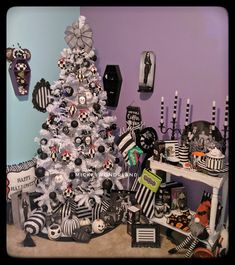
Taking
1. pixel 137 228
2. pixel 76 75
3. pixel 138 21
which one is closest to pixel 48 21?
pixel 76 75

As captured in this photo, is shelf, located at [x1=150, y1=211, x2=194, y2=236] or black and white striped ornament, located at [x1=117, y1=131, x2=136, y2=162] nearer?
shelf, located at [x1=150, y1=211, x2=194, y2=236]

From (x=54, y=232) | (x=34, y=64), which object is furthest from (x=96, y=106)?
(x=54, y=232)

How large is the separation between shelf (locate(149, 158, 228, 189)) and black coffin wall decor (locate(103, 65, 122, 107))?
847 mm

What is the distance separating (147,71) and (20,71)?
122 cm

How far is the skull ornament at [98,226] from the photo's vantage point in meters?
2.93

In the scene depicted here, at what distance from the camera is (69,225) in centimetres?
289

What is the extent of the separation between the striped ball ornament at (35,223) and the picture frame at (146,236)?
0.85 m

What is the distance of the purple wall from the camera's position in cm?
252

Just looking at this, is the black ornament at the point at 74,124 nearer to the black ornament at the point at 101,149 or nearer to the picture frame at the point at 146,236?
the black ornament at the point at 101,149

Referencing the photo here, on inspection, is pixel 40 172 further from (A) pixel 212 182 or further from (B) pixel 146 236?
(A) pixel 212 182

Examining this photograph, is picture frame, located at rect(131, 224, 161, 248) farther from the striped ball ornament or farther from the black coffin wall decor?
the black coffin wall decor

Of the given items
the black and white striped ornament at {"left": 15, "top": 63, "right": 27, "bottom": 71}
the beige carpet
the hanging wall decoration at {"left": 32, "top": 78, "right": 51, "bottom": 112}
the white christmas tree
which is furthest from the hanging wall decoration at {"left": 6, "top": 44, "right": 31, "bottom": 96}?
the beige carpet

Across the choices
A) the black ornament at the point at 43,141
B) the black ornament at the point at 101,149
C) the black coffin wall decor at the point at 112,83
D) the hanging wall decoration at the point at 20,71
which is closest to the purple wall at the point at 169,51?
the black coffin wall decor at the point at 112,83

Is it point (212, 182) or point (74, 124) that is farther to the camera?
point (74, 124)
